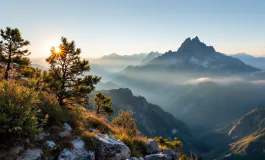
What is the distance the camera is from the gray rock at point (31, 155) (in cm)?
637

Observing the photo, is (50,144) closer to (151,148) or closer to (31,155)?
(31,155)

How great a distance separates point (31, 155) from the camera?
6.59 metres

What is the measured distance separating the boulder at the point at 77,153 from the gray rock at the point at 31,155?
0.80 metres

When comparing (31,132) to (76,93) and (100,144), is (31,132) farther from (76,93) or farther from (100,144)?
(76,93)

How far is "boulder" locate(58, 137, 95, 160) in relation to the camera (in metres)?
7.42

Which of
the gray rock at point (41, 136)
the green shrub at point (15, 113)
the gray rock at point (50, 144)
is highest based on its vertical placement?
the green shrub at point (15, 113)

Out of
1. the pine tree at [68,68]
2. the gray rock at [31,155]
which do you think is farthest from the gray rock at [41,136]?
the pine tree at [68,68]

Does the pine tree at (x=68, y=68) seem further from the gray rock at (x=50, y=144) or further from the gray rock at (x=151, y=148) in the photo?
the gray rock at (x=50, y=144)

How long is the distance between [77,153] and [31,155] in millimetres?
1840

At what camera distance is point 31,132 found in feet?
22.9

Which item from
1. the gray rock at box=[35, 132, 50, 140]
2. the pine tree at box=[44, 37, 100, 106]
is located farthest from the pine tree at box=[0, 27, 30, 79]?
the gray rock at box=[35, 132, 50, 140]

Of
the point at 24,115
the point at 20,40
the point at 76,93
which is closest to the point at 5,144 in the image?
the point at 24,115

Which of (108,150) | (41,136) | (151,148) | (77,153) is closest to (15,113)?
(41,136)

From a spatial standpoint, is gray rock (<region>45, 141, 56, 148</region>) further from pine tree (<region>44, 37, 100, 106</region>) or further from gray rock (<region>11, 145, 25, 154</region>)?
pine tree (<region>44, 37, 100, 106</region>)
